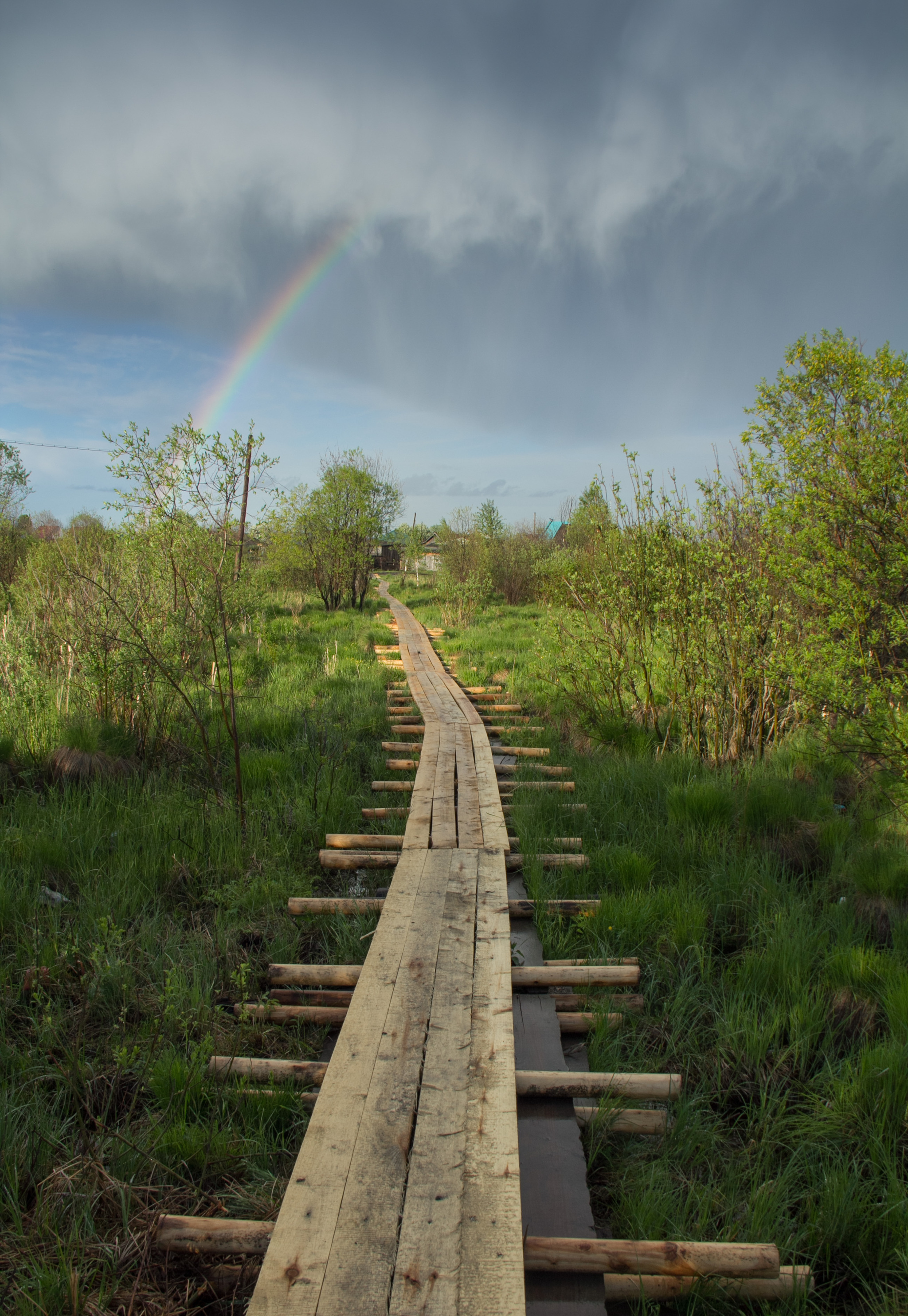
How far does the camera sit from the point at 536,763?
629 centimetres

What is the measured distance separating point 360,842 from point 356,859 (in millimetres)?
241

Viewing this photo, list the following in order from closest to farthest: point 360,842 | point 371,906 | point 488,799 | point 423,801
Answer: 1. point 371,906
2. point 360,842
3. point 423,801
4. point 488,799

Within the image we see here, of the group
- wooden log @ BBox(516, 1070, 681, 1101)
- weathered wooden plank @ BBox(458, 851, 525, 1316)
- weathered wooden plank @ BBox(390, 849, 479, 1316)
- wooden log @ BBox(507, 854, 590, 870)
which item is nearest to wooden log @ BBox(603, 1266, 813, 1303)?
weathered wooden plank @ BBox(458, 851, 525, 1316)

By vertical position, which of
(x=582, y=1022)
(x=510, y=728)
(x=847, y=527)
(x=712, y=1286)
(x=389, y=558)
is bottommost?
(x=712, y=1286)

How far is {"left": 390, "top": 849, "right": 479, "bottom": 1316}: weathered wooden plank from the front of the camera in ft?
5.16

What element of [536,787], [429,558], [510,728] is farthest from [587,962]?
[429,558]

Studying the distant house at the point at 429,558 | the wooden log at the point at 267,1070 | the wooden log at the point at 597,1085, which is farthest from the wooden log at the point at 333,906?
the distant house at the point at 429,558

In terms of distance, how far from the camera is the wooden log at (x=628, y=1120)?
2.29 m

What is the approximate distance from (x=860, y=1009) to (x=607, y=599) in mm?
4385

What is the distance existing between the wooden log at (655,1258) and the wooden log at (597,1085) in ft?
1.82

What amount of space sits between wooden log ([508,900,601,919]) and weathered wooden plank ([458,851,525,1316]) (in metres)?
Result: 0.53

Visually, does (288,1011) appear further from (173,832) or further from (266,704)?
(266,704)

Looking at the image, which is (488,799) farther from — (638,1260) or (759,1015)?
(638,1260)

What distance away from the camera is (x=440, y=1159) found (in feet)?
6.30
